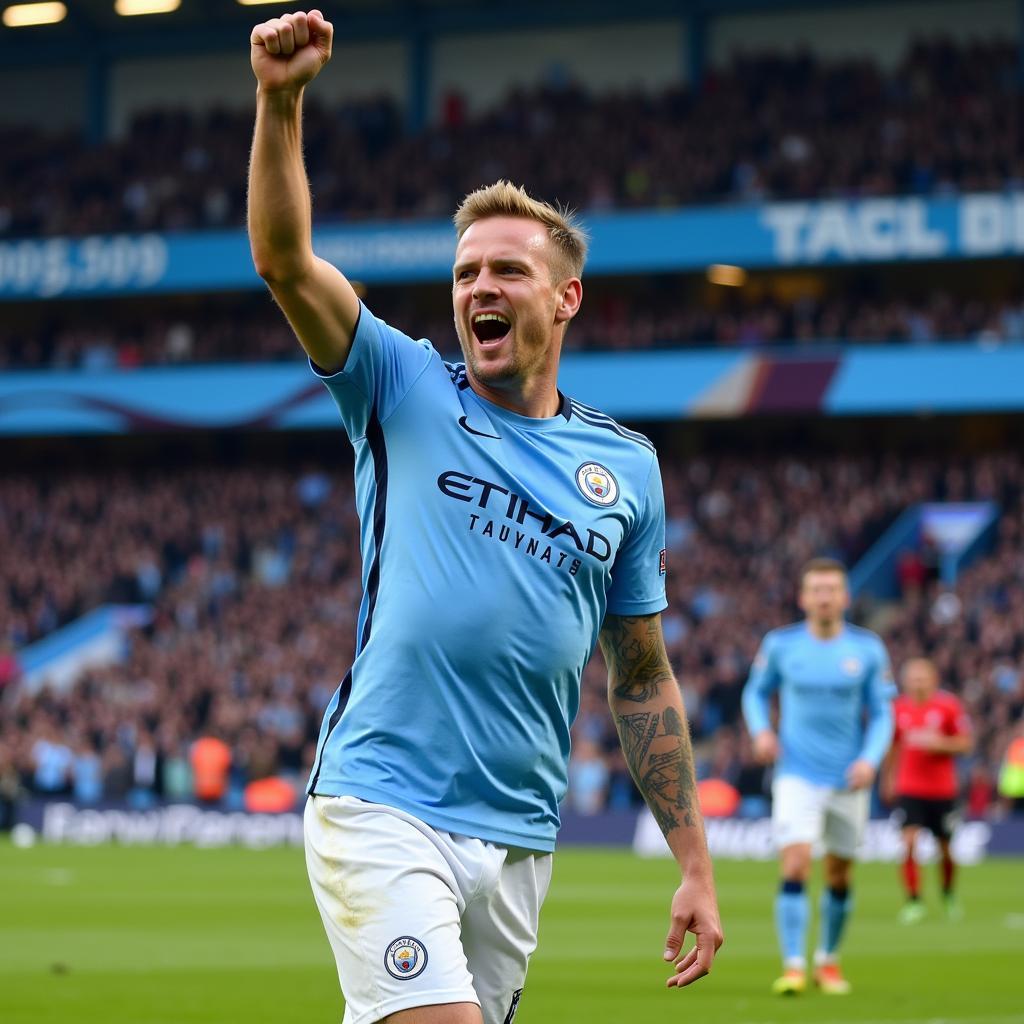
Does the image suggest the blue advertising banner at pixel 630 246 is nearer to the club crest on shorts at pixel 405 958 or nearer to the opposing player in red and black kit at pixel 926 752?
the opposing player in red and black kit at pixel 926 752

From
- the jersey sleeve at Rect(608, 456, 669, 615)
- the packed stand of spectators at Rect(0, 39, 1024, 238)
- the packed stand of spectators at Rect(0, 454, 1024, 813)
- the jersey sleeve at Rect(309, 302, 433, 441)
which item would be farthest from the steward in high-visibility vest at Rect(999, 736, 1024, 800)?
the jersey sleeve at Rect(309, 302, 433, 441)

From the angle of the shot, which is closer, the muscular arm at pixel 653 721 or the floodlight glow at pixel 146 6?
the muscular arm at pixel 653 721

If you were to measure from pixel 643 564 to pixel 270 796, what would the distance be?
28.3 m

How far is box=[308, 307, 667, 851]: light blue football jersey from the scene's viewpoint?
4.77m

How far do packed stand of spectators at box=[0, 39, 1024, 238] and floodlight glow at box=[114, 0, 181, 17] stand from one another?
8.21 feet

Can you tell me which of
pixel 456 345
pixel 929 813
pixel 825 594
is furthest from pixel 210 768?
pixel 825 594

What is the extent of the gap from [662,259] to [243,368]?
9477mm

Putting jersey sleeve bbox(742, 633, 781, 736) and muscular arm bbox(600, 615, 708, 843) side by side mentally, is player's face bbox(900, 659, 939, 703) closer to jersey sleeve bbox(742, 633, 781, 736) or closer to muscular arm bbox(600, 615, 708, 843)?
jersey sleeve bbox(742, 633, 781, 736)

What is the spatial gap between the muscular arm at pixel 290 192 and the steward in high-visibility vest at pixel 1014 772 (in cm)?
2376

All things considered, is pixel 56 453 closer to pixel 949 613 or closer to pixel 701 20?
pixel 701 20

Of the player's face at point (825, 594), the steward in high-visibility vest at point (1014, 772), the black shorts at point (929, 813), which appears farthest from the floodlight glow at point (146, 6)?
the player's face at point (825, 594)

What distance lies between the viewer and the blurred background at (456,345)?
3578 centimetres

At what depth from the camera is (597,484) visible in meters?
5.11

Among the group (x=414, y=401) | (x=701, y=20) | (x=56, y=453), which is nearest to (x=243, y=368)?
(x=56, y=453)
